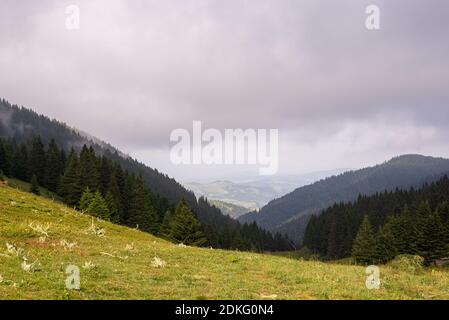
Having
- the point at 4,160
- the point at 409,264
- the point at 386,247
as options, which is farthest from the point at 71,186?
the point at 409,264

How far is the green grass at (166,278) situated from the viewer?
47.3ft

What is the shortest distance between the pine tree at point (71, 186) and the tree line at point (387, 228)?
65.5m

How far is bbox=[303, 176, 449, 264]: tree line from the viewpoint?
95119mm

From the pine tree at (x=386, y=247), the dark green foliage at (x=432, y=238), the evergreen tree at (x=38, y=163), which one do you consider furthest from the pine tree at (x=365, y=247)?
the evergreen tree at (x=38, y=163)

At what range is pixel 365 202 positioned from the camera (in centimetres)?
18988

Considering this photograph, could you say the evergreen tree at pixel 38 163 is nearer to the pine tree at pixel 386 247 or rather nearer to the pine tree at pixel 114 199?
the pine tree at pixel 114 199

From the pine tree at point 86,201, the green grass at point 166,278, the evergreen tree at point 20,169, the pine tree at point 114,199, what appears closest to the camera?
the green grass at point 166,278

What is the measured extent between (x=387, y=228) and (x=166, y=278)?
9898cm

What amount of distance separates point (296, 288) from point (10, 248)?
46.8ft

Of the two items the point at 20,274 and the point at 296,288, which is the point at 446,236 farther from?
the point at 20,274

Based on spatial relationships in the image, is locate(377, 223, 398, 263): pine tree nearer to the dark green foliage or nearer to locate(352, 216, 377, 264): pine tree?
locate(352, 216, 377, 264): pine tree

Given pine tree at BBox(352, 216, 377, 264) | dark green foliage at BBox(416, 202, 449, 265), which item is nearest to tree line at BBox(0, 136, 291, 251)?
pine tree at BBox(352, 216, 377, 264)

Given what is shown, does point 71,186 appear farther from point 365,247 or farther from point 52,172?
point 365,247
